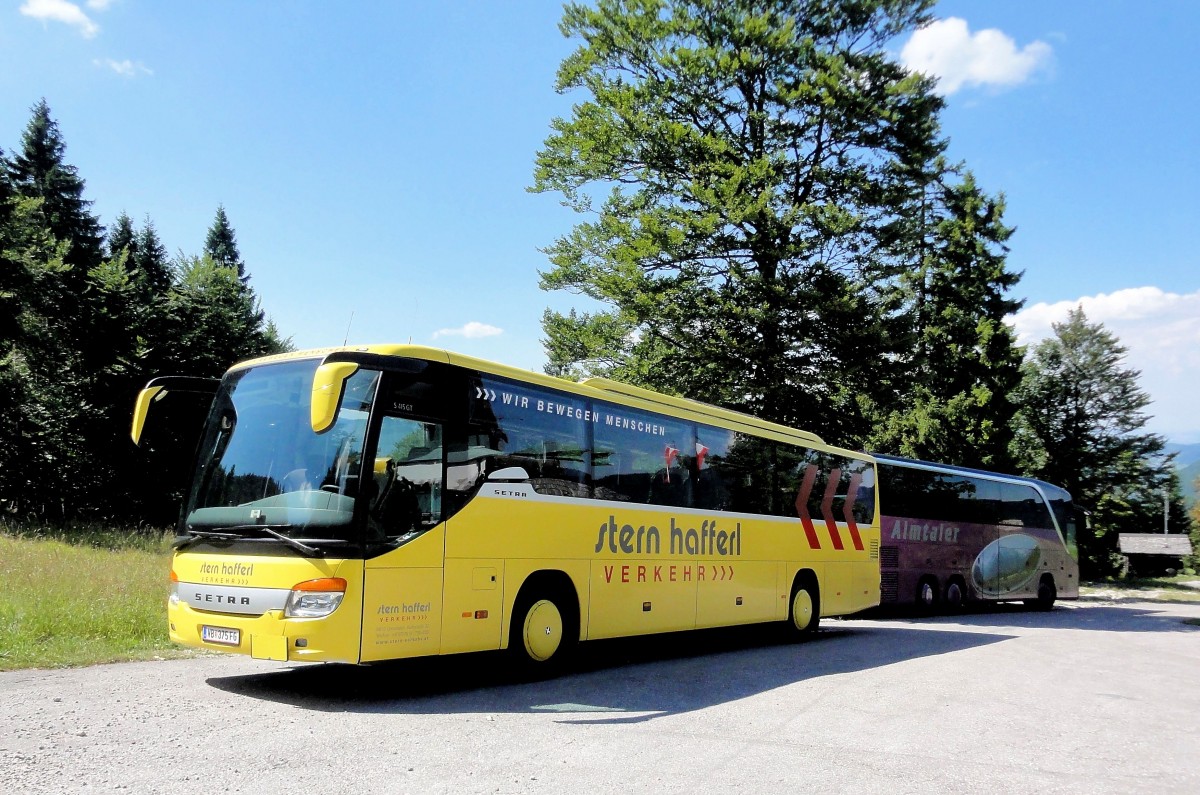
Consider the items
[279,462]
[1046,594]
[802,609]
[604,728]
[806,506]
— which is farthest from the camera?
[1046,594]

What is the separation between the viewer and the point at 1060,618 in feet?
80.4

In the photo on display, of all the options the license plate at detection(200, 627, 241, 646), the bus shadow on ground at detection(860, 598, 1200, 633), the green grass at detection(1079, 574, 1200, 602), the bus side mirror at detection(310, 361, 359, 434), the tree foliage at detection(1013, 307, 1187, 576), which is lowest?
the green grass at detection(1079, 574, 1200, 602)

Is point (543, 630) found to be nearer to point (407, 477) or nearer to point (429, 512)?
point (429, 512)

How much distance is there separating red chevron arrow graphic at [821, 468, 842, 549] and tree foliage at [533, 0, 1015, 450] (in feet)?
24.1

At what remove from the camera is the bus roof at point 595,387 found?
28.7ft

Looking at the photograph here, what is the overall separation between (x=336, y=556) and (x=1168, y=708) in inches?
336

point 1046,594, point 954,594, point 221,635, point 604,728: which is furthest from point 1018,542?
point 221,635

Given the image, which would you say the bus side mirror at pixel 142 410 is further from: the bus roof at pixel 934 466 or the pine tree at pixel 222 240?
the pine tree at pixel 222 240

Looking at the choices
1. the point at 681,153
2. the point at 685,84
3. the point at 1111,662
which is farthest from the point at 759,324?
the point at 1111,662

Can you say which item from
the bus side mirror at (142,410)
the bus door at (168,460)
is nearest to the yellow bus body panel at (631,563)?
the bus side mirror at (142,410)

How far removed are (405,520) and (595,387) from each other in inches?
146

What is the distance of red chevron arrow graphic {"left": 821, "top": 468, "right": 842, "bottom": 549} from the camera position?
53.9 ft

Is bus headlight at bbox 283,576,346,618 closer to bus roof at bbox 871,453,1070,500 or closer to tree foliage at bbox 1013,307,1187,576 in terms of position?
bus roof at bbox 871,453,1070,500

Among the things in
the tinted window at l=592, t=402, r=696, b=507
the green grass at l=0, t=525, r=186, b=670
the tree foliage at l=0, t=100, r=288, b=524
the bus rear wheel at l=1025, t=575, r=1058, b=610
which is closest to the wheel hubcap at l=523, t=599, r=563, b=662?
the tinted window at l=592, t=402, r=696, b=507
